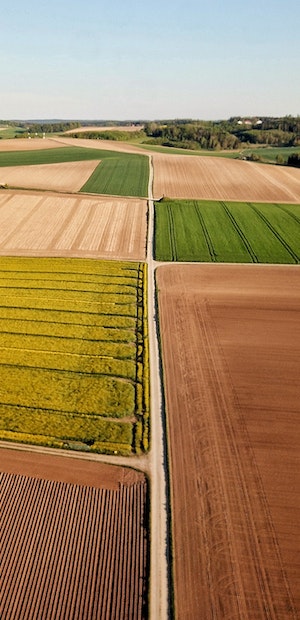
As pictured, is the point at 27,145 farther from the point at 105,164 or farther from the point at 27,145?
the point at 105,164

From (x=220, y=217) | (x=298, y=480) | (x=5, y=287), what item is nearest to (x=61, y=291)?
(x=5, y=287)

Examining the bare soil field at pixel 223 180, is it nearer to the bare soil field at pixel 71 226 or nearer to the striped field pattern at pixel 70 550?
the bare soil field at pixel 71 226

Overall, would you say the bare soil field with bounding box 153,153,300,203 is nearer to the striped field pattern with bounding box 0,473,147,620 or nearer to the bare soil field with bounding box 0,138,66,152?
the bare soil field with bounding box 0,138,66,152

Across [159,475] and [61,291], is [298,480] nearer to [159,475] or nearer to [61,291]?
[159,475]

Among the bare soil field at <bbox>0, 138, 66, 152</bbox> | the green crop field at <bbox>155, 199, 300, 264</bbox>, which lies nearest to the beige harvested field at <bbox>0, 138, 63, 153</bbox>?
the bare soil field at <bbox>0, 138, 66, 152</bbox>

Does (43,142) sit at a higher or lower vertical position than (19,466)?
higher

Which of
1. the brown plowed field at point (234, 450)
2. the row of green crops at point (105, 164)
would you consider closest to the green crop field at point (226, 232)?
the brown plowed field at point (234, 450)
